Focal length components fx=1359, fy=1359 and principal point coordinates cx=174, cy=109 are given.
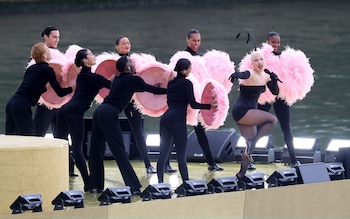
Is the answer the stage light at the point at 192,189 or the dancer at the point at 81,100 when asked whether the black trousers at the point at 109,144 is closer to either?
the dancer at the point at 81,100

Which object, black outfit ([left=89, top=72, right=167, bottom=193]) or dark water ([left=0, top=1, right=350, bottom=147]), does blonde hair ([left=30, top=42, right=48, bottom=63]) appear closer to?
black outfit ([left=89, top=72, right=167, bottom=193])

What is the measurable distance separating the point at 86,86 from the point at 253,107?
1.66 m

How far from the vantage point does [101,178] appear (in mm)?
12477

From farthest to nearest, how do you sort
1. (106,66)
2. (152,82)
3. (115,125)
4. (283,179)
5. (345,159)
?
(106,66) → (152,82) → (115,125) → (345,159) → (283,179)

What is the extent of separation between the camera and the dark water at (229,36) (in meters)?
21.5

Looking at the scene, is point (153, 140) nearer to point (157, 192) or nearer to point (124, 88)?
point (124, 88)

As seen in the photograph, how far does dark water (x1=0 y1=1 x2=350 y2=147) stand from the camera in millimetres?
21500

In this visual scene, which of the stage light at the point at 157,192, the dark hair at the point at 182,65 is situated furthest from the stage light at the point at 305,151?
the stage light at the point at 157,192

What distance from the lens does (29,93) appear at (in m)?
12.6

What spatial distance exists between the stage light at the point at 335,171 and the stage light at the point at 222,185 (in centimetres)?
100

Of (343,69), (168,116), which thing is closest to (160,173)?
(168,116)

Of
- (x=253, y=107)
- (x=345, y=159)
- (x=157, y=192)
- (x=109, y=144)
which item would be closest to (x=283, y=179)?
(x=345, y=159)

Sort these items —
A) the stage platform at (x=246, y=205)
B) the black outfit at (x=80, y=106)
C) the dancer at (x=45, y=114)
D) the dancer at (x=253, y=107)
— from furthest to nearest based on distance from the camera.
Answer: the dancer at (x=45, y=114) < the dancer at (x=253, y=107) < the black outfit at (x=80, y=106) < the stage platform at (x=246, y=205)

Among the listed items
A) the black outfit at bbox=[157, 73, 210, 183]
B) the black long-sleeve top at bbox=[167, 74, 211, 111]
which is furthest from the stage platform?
the black long-sleeve top at bbox=[167, 74, 211, 111]
